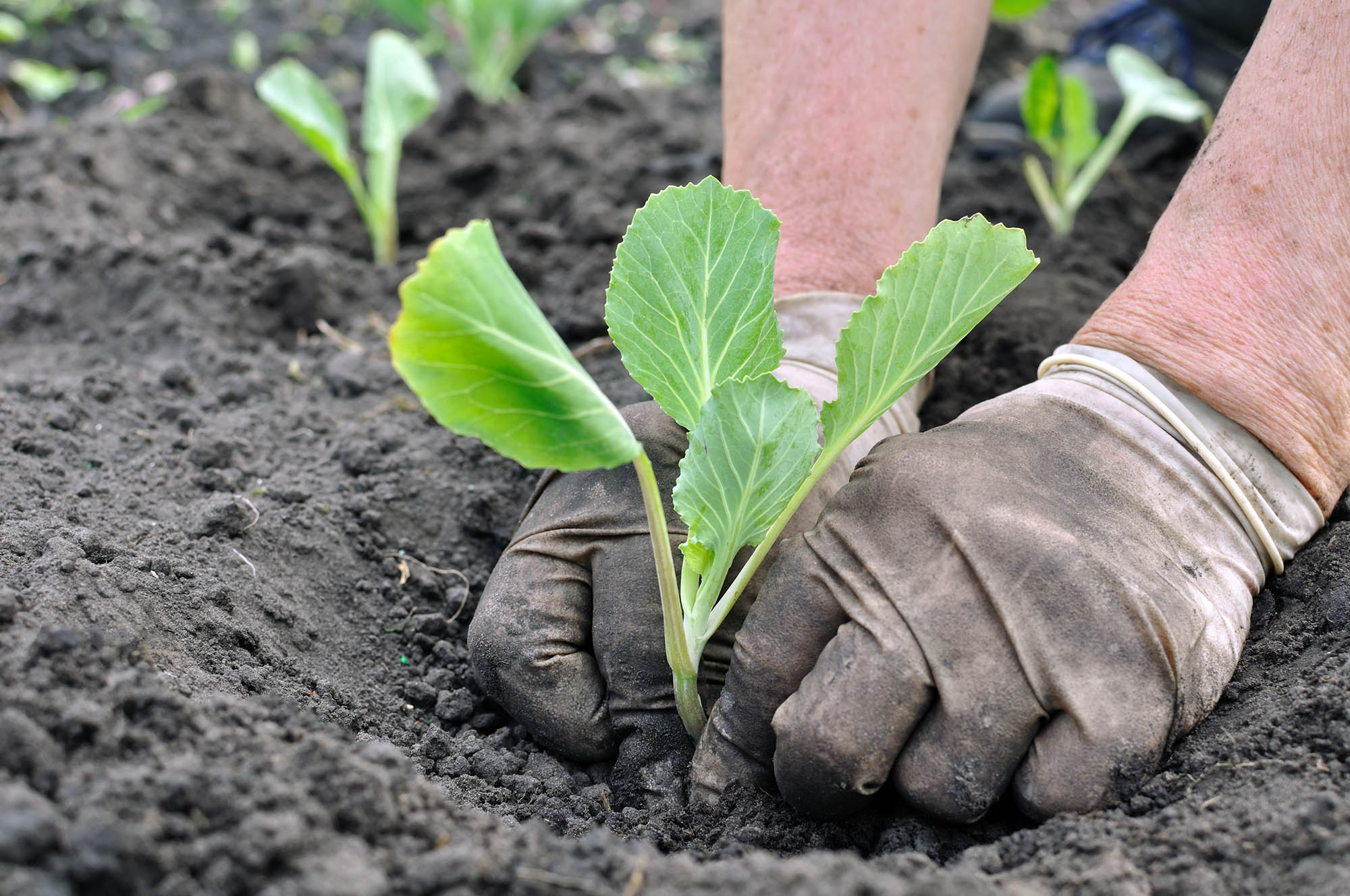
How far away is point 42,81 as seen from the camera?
12.2 feet

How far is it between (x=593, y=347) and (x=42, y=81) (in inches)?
111

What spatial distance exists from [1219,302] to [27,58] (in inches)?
171

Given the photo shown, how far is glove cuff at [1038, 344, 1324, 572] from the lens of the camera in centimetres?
138

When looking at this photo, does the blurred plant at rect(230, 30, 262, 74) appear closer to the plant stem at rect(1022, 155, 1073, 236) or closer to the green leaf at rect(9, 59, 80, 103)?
the green leaf at rect(9, 59, 80, 103)

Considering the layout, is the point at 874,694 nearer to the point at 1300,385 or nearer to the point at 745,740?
the point at 745,740

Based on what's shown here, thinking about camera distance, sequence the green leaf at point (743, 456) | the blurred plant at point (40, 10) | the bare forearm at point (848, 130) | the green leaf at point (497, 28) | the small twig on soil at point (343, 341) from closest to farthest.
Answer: the green leaf at point (743, 456)
the bare forearm at point (848, 130)
the small twig on soil at point (343, 341)
the green leaf at point (497, 28)
the blurred plant at point (40, 10)

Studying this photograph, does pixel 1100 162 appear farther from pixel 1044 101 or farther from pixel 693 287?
pixel 693 287

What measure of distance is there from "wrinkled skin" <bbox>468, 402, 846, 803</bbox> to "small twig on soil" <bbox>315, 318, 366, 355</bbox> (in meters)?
1.05

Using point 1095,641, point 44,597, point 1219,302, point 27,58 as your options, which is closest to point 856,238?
point 1219,302

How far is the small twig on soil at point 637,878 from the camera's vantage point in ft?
3.14

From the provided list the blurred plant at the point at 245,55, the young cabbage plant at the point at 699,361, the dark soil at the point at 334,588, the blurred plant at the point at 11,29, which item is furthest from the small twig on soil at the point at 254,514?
the blurred plant at the point at 11,29

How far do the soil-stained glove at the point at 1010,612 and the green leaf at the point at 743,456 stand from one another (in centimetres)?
11

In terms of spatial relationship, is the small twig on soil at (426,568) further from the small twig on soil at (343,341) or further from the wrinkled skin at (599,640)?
the small twig on soil at (343,341)

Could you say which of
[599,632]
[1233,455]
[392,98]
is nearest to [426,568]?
[599,632]
